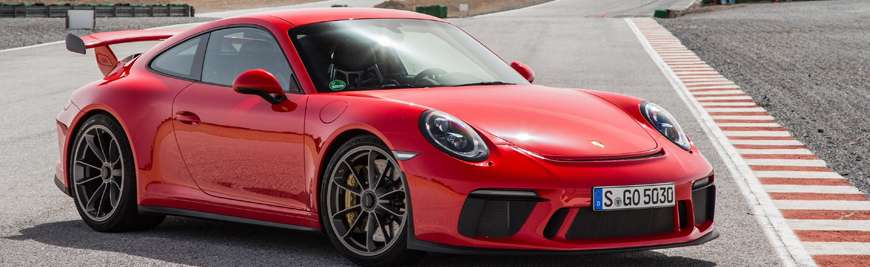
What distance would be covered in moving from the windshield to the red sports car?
1 cm

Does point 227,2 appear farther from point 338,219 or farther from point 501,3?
point 338,219

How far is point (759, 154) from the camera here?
8.45 meters

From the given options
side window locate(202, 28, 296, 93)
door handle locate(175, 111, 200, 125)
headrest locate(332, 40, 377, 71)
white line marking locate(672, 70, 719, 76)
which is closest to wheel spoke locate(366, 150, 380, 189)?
headrest locate(332, 40, 377, 71)

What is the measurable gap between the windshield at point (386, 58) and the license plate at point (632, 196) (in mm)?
1191

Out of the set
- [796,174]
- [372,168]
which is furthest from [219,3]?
[372,168]

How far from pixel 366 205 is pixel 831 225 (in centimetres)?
294

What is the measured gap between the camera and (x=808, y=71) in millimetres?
17000

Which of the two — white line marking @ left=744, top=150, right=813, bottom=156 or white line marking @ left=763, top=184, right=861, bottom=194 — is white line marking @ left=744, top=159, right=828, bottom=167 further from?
white line marking @ left=763, top=184, right=861, bottom=194

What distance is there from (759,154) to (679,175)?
471 cm

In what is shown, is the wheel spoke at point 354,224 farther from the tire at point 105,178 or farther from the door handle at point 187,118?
the tire at point 105,178

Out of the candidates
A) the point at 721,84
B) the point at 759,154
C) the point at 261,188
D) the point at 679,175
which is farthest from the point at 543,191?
the point at 721,84

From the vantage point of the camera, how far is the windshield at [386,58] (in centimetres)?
463

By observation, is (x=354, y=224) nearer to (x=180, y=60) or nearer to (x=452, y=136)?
(x=452, y=136)

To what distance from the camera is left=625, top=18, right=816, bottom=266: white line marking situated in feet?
15.5
